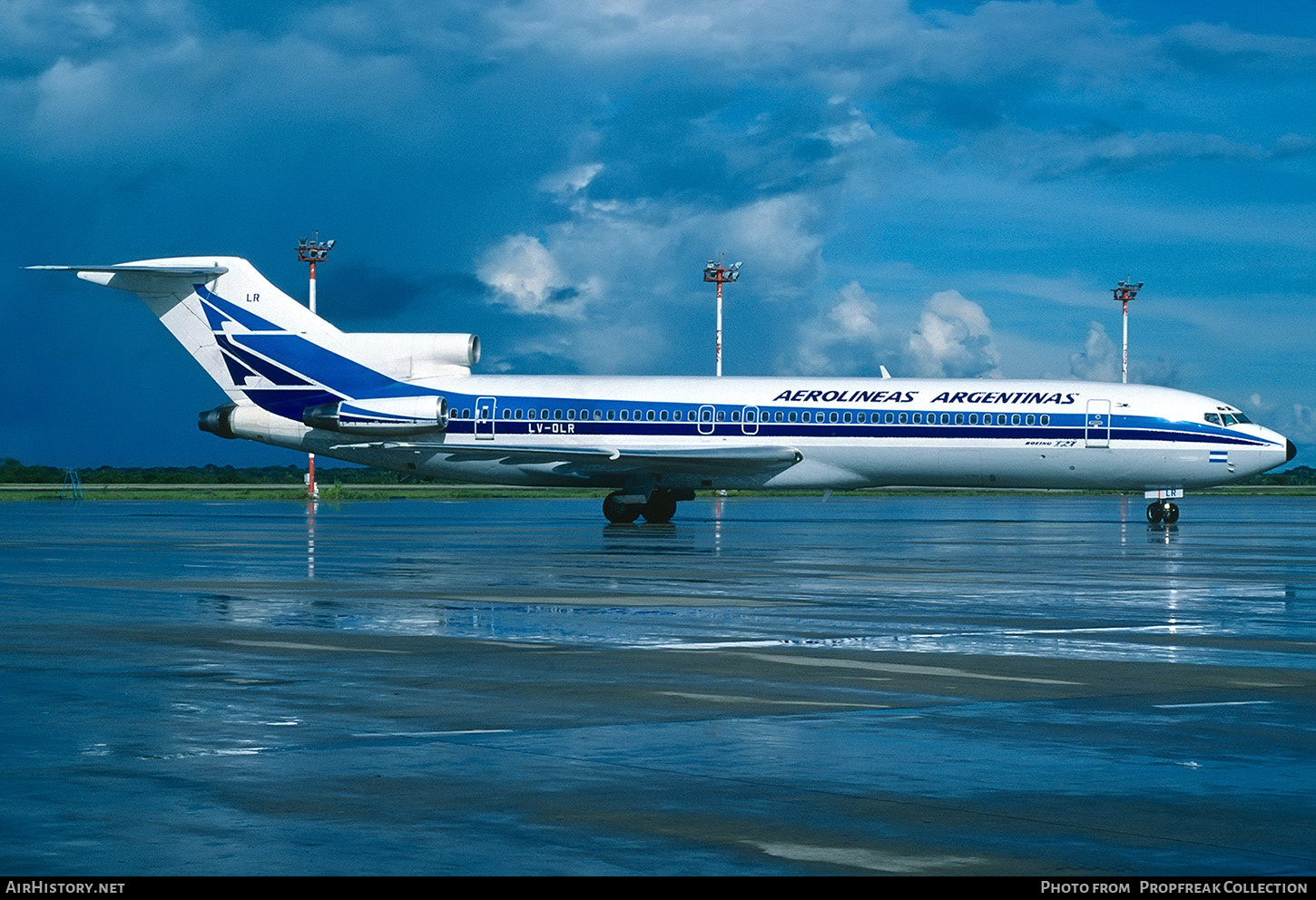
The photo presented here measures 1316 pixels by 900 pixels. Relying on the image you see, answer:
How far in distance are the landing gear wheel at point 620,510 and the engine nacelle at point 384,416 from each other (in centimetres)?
478

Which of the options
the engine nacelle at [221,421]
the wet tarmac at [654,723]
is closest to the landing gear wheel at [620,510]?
the engine nacelle at [221,421]

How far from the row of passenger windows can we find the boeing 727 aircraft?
0.03 m

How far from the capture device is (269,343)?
1757 inches

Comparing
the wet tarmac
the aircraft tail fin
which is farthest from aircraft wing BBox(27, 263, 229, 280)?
the wet tarmac

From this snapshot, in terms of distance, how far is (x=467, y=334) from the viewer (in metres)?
44.8

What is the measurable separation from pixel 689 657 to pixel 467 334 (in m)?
31.7

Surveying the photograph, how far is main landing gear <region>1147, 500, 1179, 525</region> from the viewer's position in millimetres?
43219

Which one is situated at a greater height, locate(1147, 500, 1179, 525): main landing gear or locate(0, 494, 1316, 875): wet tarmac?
locate(1147, 500, 1179, 525): main landing gear

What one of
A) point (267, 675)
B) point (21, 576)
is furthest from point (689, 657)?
point (21, 576)

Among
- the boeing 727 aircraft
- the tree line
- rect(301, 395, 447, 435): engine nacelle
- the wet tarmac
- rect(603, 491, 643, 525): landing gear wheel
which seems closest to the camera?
the wet tarmac

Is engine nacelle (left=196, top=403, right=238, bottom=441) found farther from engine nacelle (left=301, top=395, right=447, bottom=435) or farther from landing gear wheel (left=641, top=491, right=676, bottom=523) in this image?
landing gear wheel (left=641, top=491, right=676, bottom=523)

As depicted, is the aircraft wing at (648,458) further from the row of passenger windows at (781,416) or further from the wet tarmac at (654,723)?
the wet tarmac at (654,723)

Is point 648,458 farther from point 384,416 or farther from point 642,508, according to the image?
point 384,416
